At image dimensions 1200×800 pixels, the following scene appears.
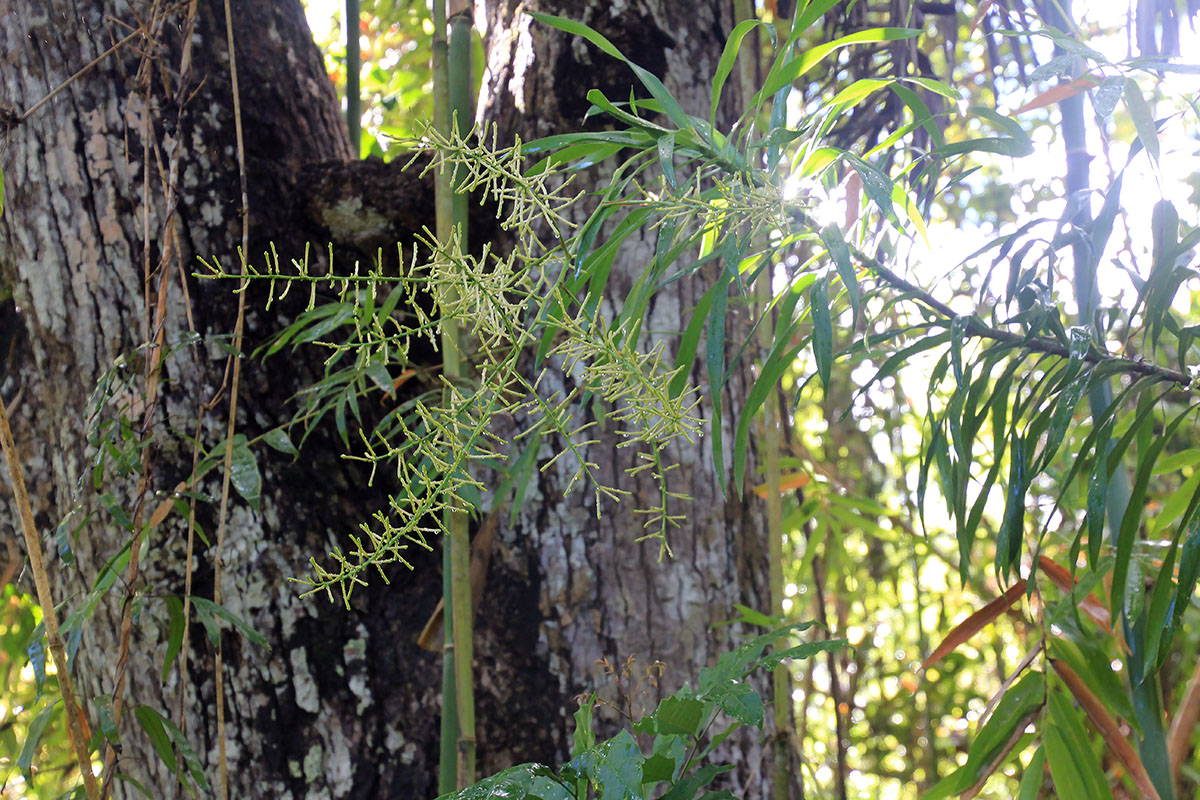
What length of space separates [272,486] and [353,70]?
1.95 ft

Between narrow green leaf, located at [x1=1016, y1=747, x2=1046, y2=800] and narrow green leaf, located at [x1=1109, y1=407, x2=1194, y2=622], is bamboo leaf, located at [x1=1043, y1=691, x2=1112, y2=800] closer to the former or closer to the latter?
narrow green leaf, located at [x1=1016, y1=747, x2=1046, y2=800]

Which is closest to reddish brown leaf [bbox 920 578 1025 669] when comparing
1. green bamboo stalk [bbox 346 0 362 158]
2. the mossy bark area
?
the mossy bark area

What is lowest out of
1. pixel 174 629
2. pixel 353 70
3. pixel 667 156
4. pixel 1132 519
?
pixel 174 629

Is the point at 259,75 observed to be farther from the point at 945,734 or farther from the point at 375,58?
the point at 945,734

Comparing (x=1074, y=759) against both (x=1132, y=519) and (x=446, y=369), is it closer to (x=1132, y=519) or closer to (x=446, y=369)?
(x=1132, y=519)

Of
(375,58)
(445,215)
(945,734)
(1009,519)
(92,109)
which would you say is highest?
(375,58)

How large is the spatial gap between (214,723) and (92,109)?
2.16 feet

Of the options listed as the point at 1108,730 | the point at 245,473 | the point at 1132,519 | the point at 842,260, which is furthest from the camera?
the point at 245,473

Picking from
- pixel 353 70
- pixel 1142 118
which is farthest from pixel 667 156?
pixel 353 70

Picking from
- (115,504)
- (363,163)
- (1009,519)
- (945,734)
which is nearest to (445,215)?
(363,163)

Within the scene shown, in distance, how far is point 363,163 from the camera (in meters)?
1.02

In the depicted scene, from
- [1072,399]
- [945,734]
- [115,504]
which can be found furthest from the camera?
[945,734]

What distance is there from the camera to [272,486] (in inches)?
36.2

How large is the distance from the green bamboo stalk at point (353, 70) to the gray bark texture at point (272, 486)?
187 mm
